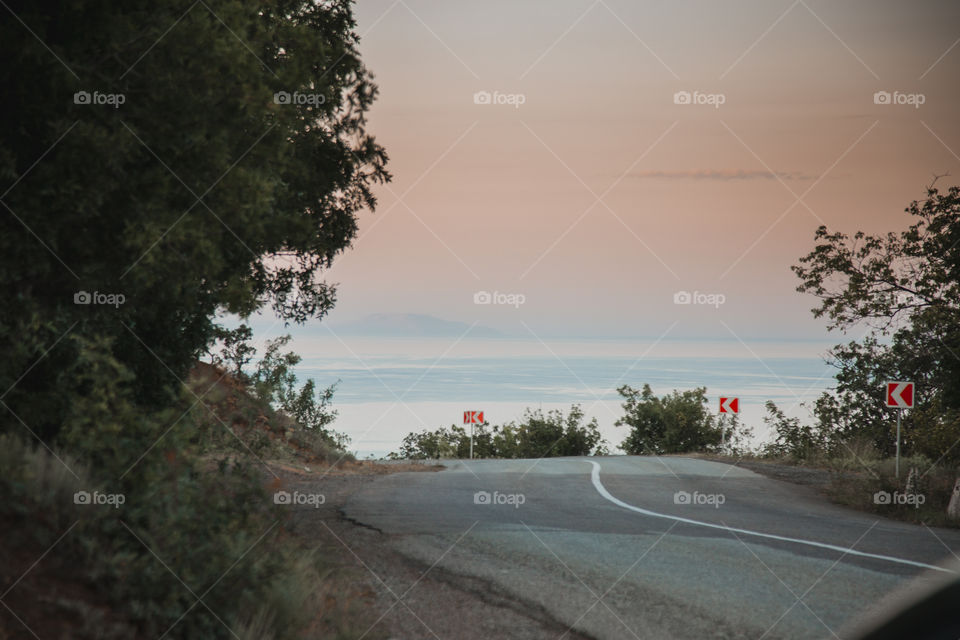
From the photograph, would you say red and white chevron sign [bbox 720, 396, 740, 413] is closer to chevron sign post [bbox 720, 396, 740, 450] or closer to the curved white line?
chevron sign post [bbox 720, 396, 740, 450]

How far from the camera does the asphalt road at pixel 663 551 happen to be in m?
7.29

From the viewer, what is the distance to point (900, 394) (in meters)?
18.0

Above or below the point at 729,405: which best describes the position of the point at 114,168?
below

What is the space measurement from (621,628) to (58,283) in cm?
552

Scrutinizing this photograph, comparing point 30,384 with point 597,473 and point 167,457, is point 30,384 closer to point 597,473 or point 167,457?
point 167,457

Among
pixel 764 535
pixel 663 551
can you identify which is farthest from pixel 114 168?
pixel 764 535

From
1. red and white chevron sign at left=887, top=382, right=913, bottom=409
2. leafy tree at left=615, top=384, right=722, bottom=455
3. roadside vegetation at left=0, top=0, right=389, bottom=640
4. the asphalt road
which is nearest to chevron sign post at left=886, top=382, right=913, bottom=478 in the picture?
red and white chevron sign at left=887, top=382, right=913, bottom=409

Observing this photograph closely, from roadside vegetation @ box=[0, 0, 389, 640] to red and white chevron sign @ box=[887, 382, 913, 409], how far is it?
45.5 ft

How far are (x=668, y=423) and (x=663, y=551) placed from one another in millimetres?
39337

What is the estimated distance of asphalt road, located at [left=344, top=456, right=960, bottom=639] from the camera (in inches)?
287

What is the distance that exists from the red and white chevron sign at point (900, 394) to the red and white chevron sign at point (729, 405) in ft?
31.1

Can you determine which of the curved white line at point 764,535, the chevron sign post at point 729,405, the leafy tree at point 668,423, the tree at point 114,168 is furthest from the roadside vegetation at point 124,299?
the leafy tree at point 668,423

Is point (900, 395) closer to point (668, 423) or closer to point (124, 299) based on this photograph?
point (124, 299)

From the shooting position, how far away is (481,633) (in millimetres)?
6797
